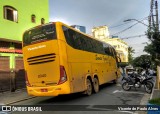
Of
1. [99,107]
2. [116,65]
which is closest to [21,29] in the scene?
[116,65]

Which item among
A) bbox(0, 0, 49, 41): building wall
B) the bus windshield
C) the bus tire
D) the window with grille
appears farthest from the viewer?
the window with grille

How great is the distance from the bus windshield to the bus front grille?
0.82m

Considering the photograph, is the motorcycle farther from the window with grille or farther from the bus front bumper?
the window with grille

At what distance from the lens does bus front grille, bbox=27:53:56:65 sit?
12469mm

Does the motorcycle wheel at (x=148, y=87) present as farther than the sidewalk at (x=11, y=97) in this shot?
Yes

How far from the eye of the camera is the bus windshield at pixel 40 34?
12.6 metres

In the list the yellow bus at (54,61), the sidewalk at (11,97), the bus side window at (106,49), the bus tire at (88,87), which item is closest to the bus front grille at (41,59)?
the yellow bus at (54,61)

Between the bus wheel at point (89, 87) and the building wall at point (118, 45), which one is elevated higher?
the building wall at point (118, 45)

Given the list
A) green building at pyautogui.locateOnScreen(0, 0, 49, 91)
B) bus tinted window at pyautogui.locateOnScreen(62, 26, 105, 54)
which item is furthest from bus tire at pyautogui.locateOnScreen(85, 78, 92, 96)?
green building at pyautogui.locateOnScreen(0, 0, 49, 91)

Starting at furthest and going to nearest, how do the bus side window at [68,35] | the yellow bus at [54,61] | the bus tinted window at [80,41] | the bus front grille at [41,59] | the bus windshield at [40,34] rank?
the bus tinted window at [80,41] < the bus side window at [68,35] < the bus windshield at [40,34] < the bus front grille at [41,59] < the yellow bus at [54,61]

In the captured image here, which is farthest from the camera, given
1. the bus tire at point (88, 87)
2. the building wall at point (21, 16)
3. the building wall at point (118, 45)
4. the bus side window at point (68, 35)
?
the building wall at point (118, 45)

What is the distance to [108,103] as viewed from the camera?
12586 millimetres

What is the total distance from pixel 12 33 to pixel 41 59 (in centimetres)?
878

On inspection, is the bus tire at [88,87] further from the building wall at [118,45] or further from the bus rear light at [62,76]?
the building wall at [118,45]
